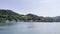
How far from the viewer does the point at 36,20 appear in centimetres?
10019

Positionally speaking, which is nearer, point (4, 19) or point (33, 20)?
point (4, 19)

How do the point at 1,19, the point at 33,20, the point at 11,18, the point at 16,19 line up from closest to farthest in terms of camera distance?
the point at 1,19 → the point at 11,18 → the point at 16,19 → the point at 33,20

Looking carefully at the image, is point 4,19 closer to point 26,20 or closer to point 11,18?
point 11,18

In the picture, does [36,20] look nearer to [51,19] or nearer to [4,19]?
[51,19]

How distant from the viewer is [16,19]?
310ft

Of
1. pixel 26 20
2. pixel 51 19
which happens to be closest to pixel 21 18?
pixel 26 20

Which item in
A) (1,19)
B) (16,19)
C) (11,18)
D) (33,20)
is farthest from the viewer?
(33,20)

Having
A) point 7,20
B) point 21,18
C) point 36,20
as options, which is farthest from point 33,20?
point 7,20

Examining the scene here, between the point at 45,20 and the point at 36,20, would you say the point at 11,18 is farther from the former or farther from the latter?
the point at 45,20

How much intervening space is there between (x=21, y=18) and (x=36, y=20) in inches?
485

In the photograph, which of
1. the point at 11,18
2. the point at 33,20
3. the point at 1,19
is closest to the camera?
the point at 1,19

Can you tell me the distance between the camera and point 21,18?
99250 millimetres

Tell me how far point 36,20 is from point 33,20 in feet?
8.34

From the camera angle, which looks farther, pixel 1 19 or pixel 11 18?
pixel 11 18
